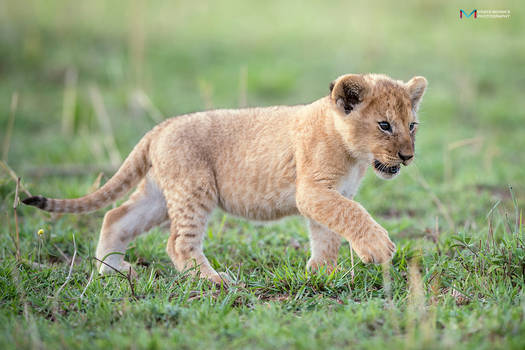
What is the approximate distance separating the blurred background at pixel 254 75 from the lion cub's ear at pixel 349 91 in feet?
5.82

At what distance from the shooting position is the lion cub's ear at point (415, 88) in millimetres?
4227

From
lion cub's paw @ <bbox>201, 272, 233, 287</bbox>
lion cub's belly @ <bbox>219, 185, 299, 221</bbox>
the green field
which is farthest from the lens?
lion cub's belly @ <bbox>219, 185, 299, 221</bbox>

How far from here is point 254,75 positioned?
35.6ft

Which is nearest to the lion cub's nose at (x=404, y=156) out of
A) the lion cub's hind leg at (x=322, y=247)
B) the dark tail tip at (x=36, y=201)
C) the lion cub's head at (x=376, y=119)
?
the lion cub's head at (x=376, y=119)

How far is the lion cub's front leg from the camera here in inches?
144

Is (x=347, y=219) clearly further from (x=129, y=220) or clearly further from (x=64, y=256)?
(x=64, y=256)

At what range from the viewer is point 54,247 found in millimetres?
4902

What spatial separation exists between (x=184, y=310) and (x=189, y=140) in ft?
5.71

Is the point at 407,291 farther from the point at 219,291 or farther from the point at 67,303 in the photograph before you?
the point at 67,303

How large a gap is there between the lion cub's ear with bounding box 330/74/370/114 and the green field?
1190 millimetres

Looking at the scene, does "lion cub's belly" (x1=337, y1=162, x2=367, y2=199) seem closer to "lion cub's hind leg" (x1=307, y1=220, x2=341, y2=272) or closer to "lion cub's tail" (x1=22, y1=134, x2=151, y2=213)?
"lion cub's hind leg" (x1=307, y1=220, x2=341, y2=272)

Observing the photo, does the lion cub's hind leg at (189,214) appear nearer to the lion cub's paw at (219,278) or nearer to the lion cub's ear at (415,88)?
the lion cub's paw at (219,278)

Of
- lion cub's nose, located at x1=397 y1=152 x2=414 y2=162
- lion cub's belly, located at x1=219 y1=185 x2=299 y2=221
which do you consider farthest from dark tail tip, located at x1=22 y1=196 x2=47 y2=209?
lion cub's nose, located at x1=397 y1=152 x2=414 y2=162

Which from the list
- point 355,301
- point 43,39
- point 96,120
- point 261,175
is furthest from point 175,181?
point 43,39
